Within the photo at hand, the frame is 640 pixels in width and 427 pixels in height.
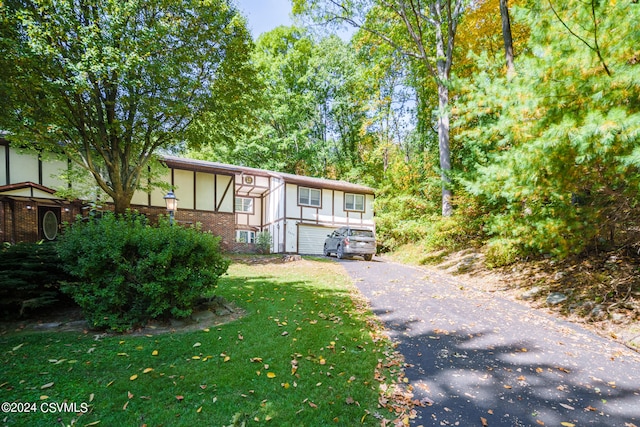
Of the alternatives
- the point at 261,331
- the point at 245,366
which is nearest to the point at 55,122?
the point at 261,331

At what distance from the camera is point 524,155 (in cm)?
507

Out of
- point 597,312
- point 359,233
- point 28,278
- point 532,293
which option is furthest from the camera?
point 359,233

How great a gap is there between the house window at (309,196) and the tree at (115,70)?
31.2ft

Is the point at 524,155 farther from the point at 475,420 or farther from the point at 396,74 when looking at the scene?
the point at 396,74

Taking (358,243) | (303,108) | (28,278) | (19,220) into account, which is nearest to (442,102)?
(358,243)

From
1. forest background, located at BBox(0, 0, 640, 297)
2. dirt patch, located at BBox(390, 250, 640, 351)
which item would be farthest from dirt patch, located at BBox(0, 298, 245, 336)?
dirt patch, located at BBox(390, 250, 640, 351)

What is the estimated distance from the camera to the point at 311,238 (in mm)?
19719

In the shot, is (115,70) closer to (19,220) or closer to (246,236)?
(19,220)

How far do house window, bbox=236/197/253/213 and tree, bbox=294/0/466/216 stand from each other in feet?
40.2

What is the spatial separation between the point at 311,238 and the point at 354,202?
13.7ft

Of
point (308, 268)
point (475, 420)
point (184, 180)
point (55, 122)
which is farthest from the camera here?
point (184, 180)

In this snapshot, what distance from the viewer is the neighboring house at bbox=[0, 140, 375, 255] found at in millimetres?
11844

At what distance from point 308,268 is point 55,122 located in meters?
8.63

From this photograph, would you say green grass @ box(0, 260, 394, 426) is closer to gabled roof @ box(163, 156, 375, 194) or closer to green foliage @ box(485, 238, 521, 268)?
green foliage @ box(485, 238, 521, 268)
